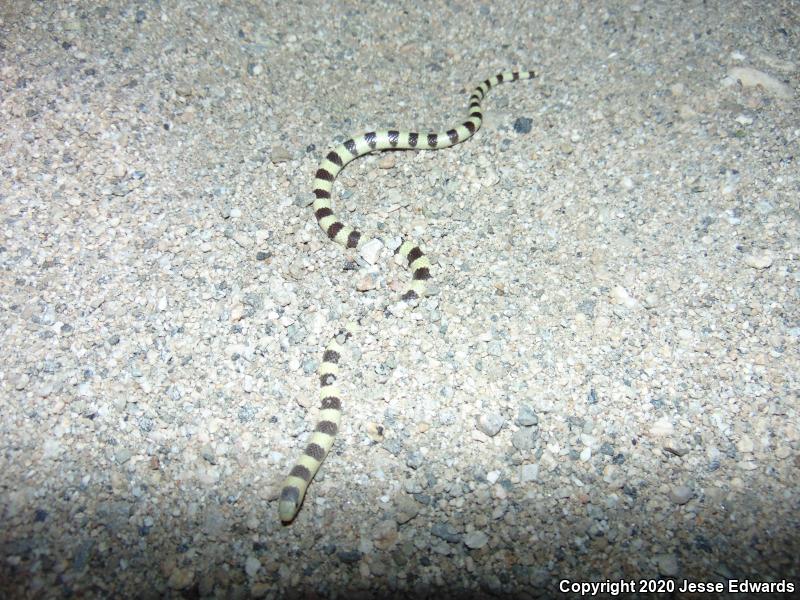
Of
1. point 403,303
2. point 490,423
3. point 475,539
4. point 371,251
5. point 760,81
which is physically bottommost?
point 475,539

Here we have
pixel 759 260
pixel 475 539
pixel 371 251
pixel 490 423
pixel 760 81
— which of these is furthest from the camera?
pixel 760 81

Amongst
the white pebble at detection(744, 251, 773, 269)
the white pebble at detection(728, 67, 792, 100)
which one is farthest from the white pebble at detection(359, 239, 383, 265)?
the white pebble at detection(728, 67, 792, 100)

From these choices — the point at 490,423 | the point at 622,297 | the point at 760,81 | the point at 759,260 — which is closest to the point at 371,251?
the point at 490,423

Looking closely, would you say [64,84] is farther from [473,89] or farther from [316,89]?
[473,89]

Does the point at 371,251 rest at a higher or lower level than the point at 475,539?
higher

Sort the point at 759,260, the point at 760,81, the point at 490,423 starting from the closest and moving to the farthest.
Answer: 1. the point at 490,423
2. the point at 759,260
3. the point at 760,81

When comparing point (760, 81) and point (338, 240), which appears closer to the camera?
point (338, 240)

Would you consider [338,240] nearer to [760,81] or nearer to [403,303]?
[403,303]

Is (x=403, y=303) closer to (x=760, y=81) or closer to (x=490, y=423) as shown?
(x=490, y=423)
